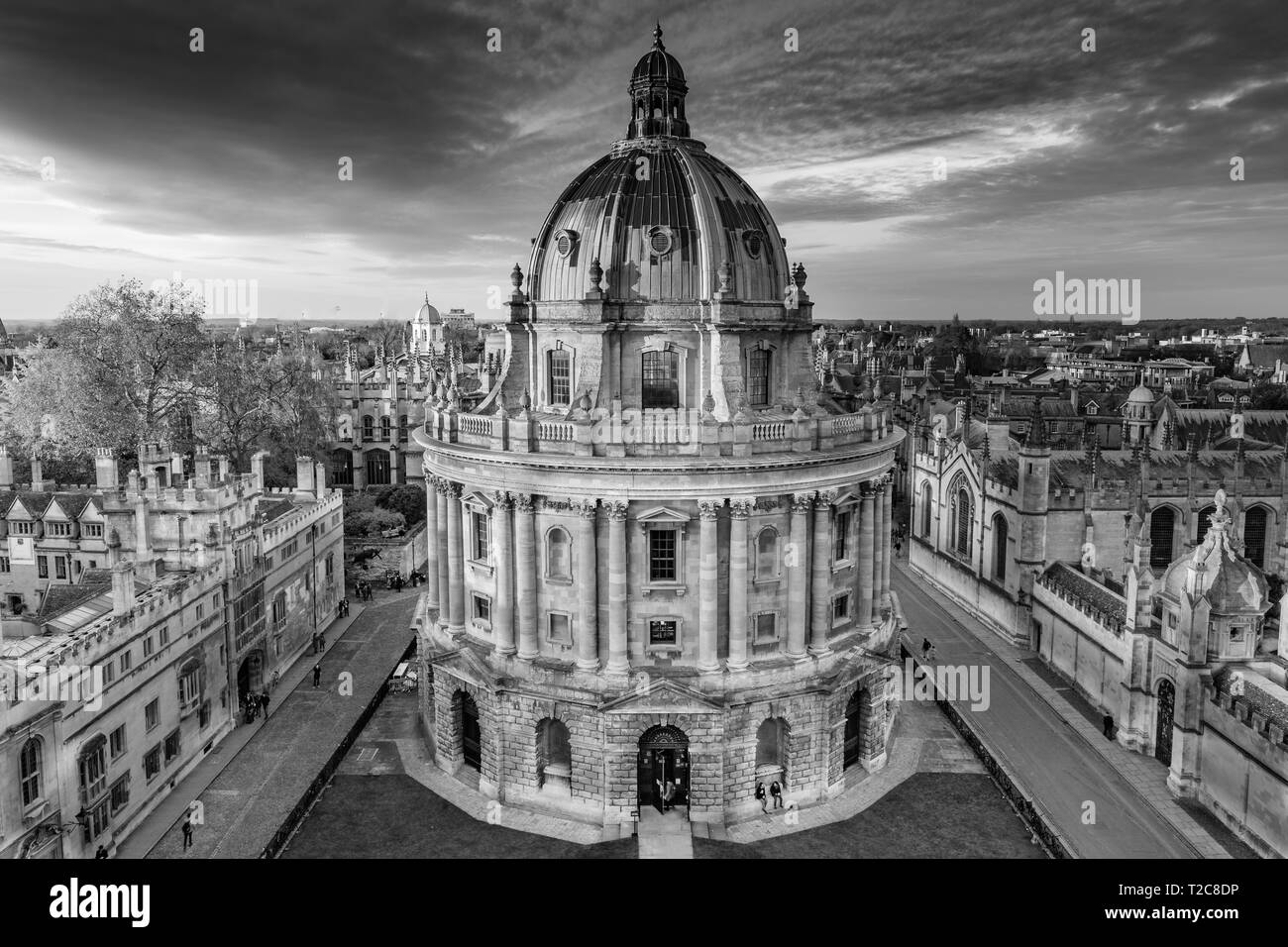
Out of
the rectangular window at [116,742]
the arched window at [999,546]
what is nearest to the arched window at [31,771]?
the rectangular window at [116,742]

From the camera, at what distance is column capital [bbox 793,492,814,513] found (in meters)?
39.2

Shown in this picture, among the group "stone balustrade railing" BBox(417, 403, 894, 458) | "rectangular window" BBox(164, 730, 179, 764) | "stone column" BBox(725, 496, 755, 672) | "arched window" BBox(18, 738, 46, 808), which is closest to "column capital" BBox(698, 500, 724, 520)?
"stone column" BBox(725, 496, 755, 672)

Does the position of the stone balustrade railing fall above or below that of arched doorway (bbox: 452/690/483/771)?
above

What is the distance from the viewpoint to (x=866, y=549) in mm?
43562

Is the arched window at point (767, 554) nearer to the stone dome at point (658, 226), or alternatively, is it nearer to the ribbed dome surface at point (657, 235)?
the stone dome at point (658, 226)

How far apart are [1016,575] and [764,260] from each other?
27777mm

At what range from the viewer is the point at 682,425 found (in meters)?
38.2

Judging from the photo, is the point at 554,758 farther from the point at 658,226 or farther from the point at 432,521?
the point at 658,226

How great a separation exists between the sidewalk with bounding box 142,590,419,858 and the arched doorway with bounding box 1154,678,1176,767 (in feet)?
121

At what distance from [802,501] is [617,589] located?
8201mm

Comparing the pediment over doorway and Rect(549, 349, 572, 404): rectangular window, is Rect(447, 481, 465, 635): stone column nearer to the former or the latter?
Rect(549, 349, 572, 404): rectangular window

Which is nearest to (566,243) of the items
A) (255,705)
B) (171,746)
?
(171,746)

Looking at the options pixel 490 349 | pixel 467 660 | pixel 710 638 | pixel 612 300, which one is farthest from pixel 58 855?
pixel 490 349
